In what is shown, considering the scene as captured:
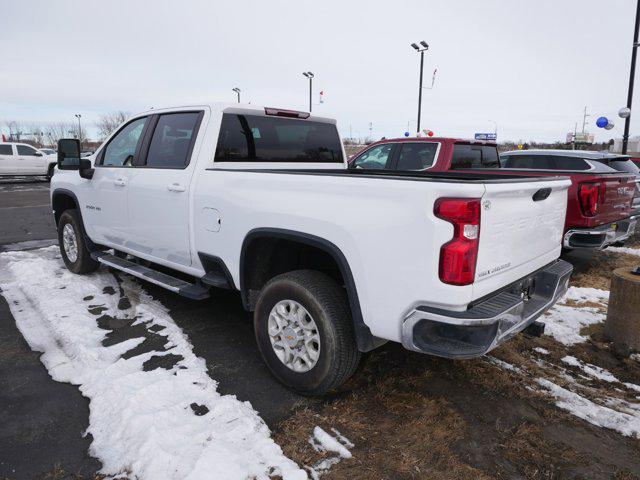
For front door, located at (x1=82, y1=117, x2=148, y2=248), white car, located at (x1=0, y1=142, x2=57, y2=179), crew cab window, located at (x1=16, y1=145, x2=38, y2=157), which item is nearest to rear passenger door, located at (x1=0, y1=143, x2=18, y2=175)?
white car, located at (x1=0, y1=142, x2=57, y2=179)

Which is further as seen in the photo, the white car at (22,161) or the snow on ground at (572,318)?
the white car at (22,161)

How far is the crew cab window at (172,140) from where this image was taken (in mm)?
3906

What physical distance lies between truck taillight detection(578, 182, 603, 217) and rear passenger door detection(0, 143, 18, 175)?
22.7 metres

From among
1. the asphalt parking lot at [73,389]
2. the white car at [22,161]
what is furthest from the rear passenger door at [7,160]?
the asphalt parking lot at [73,389]

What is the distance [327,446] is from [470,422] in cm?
93

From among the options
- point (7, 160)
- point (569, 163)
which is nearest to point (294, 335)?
point (569, 163)

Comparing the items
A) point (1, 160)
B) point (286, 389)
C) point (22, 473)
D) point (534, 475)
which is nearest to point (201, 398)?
point (286, 389)

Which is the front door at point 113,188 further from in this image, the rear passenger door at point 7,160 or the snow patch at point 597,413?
the rear passenger door at point 7,160

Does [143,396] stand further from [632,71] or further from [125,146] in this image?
[632,71]

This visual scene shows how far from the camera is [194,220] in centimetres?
364

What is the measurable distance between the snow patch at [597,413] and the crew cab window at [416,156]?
447cm

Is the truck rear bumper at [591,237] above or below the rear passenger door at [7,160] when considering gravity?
below

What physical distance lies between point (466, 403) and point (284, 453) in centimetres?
129

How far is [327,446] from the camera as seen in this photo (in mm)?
2562
